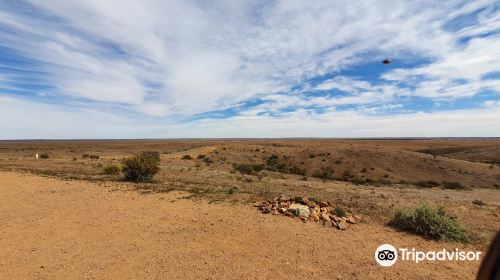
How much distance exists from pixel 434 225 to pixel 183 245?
288 inches

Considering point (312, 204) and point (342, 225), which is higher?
point (312, 204)

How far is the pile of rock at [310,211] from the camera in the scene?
10.4 m

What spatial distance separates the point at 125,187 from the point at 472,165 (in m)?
46.2

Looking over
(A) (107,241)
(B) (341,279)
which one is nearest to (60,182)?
(A) (107,241)

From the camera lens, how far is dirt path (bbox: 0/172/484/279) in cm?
675

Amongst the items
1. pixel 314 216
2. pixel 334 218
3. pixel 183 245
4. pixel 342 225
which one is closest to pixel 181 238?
pixel 183 245

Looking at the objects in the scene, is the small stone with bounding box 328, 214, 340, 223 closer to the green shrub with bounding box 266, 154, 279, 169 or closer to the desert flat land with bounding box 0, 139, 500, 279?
the desert flat land with bounding box 0, 139, 500, 279

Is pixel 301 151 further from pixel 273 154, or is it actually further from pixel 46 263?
pixel 46 263

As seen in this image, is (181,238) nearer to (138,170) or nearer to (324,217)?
(324,217)

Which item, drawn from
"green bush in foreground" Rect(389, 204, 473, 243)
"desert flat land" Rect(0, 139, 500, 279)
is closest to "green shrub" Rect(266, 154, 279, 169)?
"desert flat land" Rect(0, 139, 500, 279)

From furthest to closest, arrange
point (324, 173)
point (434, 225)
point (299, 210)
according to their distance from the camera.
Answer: point (324, 173)
point (299, 210)
point (434, 225)

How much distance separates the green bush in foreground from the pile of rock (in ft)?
5.25

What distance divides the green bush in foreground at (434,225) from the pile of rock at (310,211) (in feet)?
5.25

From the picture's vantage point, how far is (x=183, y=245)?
8219mm
